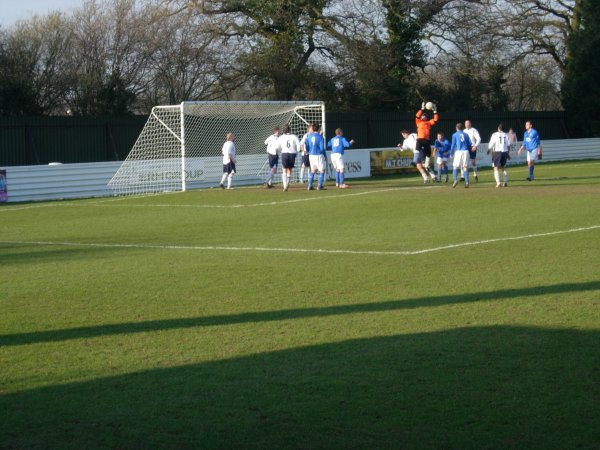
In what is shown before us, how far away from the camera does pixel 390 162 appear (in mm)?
37406

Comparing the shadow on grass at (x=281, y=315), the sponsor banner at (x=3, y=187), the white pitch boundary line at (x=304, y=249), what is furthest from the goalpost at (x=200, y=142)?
the shadow on grass at (x=281, y=315)

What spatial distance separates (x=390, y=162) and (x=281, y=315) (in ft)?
92.2

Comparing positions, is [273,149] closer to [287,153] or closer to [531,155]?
[287,153]

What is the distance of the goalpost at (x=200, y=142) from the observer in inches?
1190

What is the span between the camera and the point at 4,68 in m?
37.8

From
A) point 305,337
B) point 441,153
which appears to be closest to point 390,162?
point 441,153

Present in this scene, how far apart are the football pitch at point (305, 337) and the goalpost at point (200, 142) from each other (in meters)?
12.0

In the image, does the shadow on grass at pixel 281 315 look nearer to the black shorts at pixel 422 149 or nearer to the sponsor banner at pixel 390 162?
the black shorts at pixel 422 149

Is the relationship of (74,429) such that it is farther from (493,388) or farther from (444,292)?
(444,292)

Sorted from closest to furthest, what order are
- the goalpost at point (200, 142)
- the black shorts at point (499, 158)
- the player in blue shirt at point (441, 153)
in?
the black shorts at point (499, 158)
the goalpost at point (200, 142)
the player in blue shirt at point (441, 153)

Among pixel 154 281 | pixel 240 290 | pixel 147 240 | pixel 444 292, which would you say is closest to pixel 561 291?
pixel 444 292

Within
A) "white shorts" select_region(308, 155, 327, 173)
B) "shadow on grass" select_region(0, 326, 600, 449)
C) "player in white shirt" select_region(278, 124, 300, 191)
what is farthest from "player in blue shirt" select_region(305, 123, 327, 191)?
"shadow on grass" select_region(0, 326, 600, 449)

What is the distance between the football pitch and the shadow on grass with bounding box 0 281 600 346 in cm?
3

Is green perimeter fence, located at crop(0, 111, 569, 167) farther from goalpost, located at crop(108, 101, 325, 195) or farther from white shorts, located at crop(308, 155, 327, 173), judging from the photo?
white shorts, located at crop(308, 155, 327, 173)
